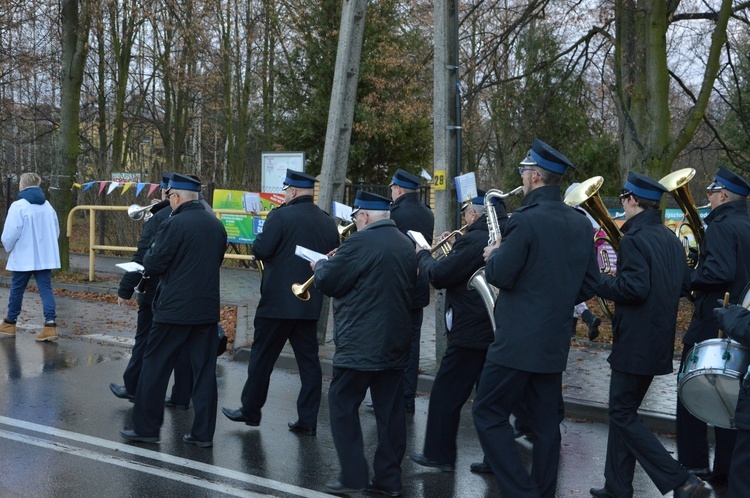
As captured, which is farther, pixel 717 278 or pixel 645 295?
pixel 717 278

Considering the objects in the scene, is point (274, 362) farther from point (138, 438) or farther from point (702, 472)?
point (702, 472)

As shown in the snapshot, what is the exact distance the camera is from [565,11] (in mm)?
16750

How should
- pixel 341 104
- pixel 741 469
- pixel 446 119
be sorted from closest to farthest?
pixel 741 469
pixel 446 119
pixel 341 104

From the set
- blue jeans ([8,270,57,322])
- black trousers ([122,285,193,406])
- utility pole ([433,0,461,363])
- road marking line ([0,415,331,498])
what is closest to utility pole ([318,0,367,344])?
utility pole ([433,0,461,363])

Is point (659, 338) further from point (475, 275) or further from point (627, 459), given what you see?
point (475, 275)

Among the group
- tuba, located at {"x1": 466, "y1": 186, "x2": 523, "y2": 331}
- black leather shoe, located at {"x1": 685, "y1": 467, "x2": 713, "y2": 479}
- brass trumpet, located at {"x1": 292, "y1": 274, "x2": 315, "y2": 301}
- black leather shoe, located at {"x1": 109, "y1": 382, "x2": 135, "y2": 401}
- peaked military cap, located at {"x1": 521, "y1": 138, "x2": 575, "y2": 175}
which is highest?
peaked military cap, located at {"x1": 521, "y1": 138, "x2": 575, "y2": 175}

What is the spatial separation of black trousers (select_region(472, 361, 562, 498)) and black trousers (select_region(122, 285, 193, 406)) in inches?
126

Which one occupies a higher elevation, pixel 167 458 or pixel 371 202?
pixel 371 202

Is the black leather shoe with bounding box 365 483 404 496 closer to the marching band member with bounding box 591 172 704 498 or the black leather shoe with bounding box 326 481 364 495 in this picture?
the black leather shoe with bounding box 326 481 364 495

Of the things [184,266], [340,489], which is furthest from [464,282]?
[184,266]

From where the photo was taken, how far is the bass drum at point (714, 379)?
484 centimetres

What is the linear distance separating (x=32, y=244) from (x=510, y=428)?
7268mm

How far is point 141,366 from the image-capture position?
7.64 metres

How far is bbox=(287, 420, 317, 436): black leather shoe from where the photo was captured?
7012 mm
